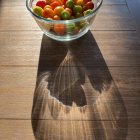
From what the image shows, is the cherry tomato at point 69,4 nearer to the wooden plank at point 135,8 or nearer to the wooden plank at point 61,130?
the wooden plank at point 135,8

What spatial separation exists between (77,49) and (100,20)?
0.17 m

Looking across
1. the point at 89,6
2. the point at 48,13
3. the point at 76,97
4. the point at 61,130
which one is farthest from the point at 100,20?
the point at 61,130

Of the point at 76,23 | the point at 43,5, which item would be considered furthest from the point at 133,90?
the point at 43,5

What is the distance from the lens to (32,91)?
695 mm

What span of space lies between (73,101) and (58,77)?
0.09m

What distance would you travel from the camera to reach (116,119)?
2.04 feet

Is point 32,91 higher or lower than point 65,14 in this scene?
lower

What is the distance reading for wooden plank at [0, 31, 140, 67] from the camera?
30.4 inches

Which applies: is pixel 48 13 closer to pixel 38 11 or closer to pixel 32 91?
pixel 38 11

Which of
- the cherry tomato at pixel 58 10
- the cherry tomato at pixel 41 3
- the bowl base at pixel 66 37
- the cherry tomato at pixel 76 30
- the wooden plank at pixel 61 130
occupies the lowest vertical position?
the wooden plank at pixel 61 130

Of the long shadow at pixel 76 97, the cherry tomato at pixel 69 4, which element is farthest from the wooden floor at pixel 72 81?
the cherry tomato at pixel 69 4

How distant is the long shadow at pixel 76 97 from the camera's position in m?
0.60

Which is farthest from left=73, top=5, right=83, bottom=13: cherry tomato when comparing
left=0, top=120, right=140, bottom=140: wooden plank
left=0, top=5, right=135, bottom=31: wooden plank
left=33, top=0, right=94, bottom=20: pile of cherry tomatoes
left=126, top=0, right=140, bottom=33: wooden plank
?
left=0, top=120, right=140, bottom=140: wooden plank

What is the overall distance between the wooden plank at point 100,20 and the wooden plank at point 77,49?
1.2 inches
